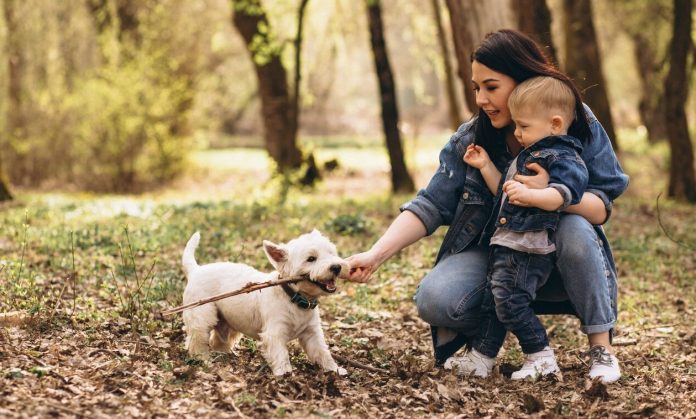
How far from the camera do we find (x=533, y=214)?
14.1ft

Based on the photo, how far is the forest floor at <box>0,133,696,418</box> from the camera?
154 inches

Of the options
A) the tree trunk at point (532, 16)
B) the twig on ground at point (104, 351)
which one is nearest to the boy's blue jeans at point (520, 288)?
the twig on ground at point (104, 351)

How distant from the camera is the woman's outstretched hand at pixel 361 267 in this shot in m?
4.35

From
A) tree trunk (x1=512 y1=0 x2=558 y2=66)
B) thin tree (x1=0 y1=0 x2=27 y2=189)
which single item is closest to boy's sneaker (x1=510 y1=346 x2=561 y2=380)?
tree trunk (x1=512 y1=0 x2=558 y2=66)

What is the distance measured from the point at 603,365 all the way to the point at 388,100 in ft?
30.5

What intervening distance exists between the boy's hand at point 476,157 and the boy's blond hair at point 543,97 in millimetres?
359

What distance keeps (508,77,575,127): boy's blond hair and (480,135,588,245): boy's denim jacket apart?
0.16m

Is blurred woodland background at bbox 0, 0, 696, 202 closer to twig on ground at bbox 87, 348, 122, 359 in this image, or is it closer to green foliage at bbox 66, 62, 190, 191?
green foliage at bbox 66, 62, 190, 191

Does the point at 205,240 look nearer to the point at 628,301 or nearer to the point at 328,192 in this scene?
the point at 628,301

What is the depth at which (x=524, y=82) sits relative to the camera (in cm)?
438

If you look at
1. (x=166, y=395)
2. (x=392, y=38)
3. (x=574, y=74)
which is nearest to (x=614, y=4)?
(x=574, y=74)

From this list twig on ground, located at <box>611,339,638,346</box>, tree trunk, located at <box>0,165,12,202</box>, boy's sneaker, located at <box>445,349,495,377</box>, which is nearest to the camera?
boy's sneaker, located at <box>445,349,495,377</box>

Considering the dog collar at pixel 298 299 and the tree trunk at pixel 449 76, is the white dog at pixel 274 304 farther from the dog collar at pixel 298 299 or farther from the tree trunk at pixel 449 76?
the tree trunk at pixel 449 76

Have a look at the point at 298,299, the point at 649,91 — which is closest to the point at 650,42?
the point at 649,91
